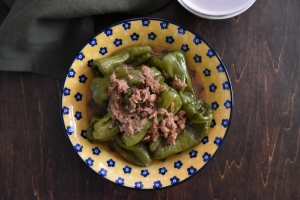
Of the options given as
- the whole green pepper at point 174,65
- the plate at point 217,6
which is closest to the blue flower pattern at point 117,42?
the whole green pepper at point 174,65

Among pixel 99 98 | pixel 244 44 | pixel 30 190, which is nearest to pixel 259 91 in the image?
pixel 244 44

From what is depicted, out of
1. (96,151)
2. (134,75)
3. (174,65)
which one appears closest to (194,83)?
(174,65)

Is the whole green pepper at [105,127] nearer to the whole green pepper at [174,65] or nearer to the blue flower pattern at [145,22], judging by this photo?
the whole green pepper at [174,65]

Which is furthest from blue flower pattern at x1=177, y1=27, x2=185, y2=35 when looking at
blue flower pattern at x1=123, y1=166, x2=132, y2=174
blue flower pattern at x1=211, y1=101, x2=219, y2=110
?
blue flower pattern at x1=123, y1=166, x2=132, y2=174

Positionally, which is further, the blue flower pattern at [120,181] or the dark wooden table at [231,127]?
the dark wooden table at [231,127]

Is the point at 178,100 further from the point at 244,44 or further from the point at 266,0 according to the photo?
the point at 266,0
